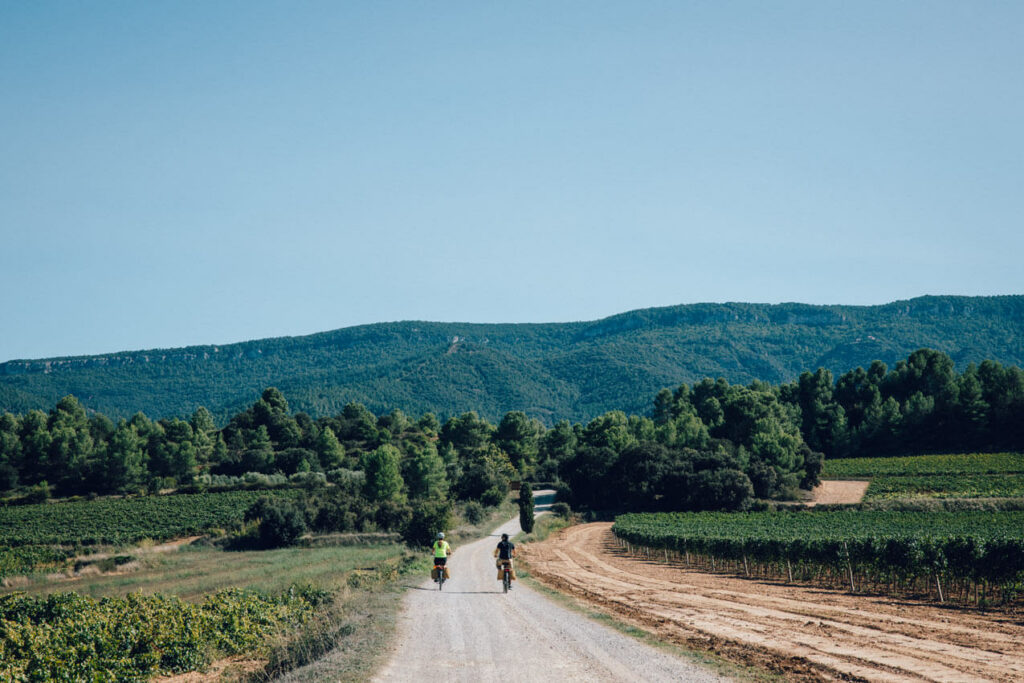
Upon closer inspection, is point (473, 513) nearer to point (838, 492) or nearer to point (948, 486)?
point (838, 492)

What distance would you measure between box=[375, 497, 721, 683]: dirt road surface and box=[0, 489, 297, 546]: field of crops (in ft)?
212

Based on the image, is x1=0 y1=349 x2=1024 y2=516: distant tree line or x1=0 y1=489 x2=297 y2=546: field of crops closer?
x1=0 y1=489 x2=297 y2=546: field of crops

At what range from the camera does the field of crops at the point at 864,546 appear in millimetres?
28125

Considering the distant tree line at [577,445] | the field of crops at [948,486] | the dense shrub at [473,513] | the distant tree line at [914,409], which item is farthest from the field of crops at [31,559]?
the distant tree line at [914,409]

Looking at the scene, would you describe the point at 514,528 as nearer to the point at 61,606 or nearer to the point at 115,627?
the point at 61,606

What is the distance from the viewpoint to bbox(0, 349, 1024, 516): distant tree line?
86.4 meters

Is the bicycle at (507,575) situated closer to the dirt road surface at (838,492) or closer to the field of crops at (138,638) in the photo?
the field of crops at (138,638)

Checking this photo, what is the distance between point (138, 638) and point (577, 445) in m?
116

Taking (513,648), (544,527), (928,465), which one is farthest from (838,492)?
(513,648)

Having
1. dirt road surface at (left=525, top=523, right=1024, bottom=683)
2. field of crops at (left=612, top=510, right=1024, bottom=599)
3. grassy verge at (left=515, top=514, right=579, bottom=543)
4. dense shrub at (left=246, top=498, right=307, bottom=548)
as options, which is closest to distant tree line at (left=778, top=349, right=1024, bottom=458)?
field of crops at (left=612, top=510, right=1024, bottom=599)

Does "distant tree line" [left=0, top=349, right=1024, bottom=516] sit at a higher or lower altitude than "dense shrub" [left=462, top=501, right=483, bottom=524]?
higher

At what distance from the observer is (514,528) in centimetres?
6919

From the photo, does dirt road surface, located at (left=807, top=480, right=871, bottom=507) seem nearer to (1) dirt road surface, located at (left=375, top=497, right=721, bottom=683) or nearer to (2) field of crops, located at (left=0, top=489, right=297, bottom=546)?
(2) field of crops, located at (left=0, top=489, right=297, bottom=546)

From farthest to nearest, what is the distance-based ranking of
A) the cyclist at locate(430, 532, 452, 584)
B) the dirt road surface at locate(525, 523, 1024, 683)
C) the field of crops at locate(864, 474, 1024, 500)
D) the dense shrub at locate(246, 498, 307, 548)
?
the field of crops at locate(864, 474, 1024, 500) < the dense shrub at locate(246, 498, 307, 548) < the cyclist at locate(430, 532, 452, 584) < the dirt road surface at locate(525, 523, 1024, 683)
